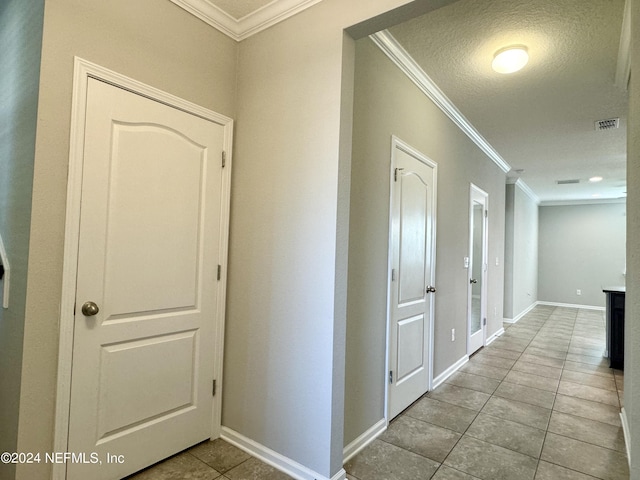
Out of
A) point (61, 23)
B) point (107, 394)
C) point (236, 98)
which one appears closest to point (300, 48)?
point (236, 98)

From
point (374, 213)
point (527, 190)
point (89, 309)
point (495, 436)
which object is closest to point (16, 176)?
point (89, 309)

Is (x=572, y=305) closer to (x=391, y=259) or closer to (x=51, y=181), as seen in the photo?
(x=391, y=259)

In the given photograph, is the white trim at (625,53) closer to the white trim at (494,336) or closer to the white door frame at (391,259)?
the white door frame at (391,259)

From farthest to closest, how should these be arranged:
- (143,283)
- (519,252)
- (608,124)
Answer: (519,252) → (608,124) → (143,283)

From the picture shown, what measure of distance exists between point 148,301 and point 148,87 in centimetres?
116

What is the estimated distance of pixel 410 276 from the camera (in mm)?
2666

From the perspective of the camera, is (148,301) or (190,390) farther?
(190,390)

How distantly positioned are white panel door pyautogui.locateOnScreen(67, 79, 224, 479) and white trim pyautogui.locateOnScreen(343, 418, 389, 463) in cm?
89

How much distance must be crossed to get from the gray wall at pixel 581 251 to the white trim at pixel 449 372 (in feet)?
21.3

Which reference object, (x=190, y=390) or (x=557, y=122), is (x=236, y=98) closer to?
(x=190, y=390)

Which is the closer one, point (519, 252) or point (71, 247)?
point (71, 247)

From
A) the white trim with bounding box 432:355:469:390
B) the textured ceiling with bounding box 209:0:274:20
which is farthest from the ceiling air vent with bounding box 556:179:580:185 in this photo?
the textured ceiling with bounding box 209:0:274:20

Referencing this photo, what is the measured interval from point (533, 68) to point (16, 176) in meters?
3.45

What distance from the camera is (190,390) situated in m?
2.01
